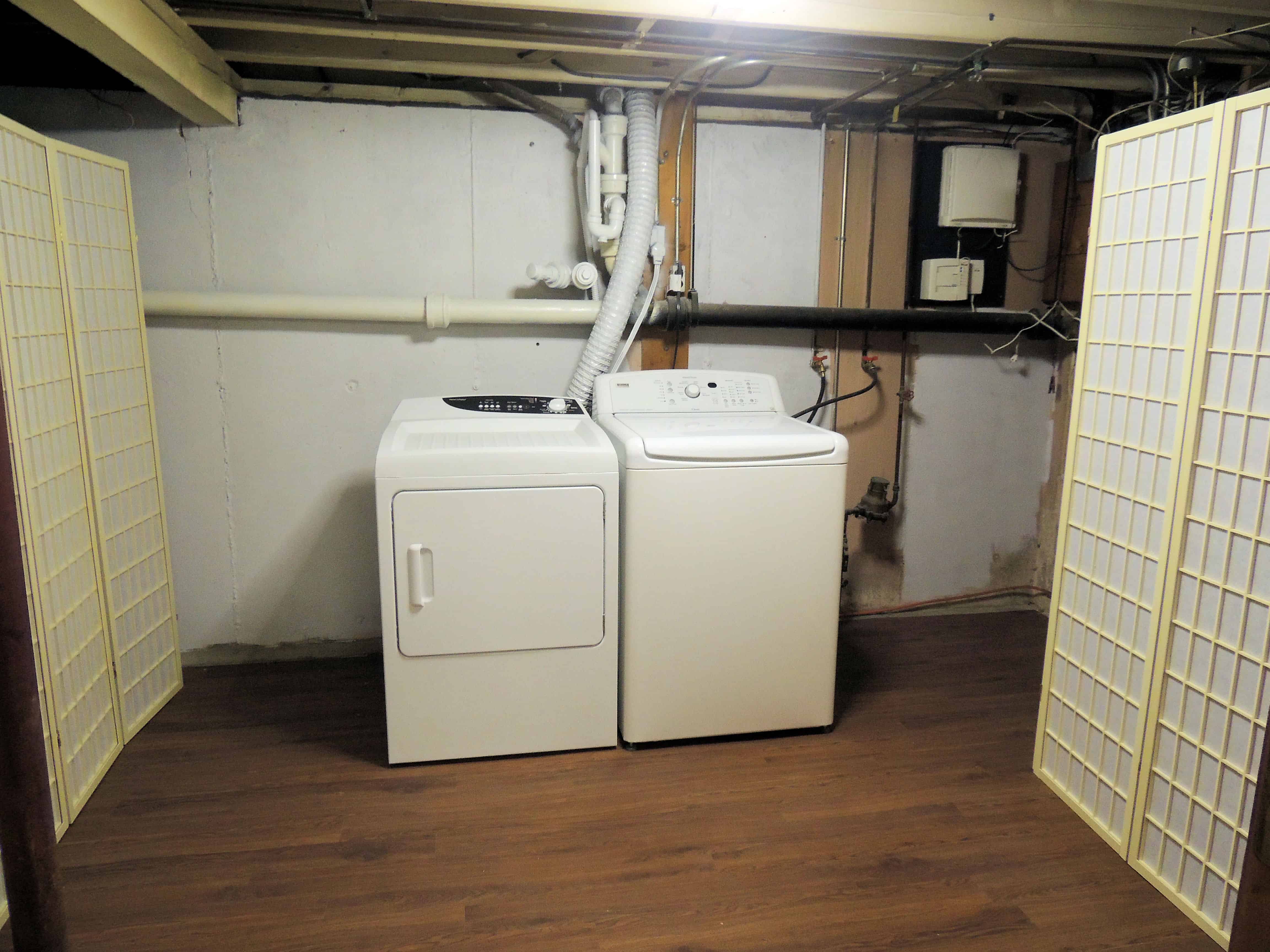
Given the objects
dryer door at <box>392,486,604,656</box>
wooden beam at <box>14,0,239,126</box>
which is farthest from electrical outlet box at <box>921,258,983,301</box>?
wooden beam at <box>14,0,239,126</box>

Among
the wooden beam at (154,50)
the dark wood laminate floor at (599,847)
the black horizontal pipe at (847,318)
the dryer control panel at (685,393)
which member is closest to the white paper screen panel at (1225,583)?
the dark wood laminate floor at (599,847)

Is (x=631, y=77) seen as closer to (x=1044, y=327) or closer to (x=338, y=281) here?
(x=338, y=281)

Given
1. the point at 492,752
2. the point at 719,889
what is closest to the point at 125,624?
the point at 492,752

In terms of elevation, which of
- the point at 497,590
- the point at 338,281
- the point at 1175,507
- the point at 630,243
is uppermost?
the point at 630,243

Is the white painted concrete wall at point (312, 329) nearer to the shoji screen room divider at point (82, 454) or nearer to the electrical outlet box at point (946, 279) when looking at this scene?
the shoji screen room divider at point (82, 454)

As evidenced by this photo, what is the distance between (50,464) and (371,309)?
1.14 meters

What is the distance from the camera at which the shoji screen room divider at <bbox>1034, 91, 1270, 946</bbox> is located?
172 cm

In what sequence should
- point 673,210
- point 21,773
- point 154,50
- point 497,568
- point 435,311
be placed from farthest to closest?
point 673,210, point 435,311, point 497,568, point 154,50, point 21,773

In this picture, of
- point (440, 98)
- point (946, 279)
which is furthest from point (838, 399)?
point (440, 98)

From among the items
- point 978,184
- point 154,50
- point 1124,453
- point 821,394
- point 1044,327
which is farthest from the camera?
point 1044,327

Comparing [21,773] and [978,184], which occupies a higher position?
[978,184]

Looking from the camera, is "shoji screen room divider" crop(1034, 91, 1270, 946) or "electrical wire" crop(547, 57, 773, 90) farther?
"electrical wire" crop(547, 57, 773, 90)

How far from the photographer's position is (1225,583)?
1773mm

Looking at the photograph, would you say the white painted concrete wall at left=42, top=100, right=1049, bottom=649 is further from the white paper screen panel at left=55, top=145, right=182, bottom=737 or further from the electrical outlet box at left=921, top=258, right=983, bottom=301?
the electrical outlet box at left=921, top=258, right=983, bottom=301
